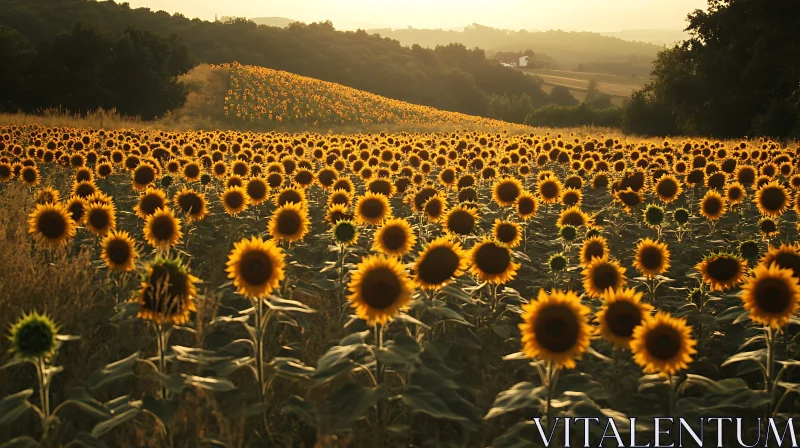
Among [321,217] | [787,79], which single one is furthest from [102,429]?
[787,79]

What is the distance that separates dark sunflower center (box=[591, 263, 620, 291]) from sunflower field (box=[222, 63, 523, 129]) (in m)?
33.0

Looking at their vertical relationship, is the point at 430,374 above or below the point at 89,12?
below

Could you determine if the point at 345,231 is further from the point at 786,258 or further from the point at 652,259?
the point at 786,258

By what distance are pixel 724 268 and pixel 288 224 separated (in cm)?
416

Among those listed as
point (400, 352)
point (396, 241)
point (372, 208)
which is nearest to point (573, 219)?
point (372, 208)

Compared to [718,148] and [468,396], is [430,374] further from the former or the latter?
[718,148]

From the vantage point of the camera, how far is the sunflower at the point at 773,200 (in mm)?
8195

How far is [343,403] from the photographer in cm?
347

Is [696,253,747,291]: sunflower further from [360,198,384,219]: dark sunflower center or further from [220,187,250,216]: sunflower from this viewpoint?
[220,187,250,216]: sunflower

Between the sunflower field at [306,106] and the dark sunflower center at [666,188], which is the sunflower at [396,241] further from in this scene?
Answer: the sunflower field at [306,106]

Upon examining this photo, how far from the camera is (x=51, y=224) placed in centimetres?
627

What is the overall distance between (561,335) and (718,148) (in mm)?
13072

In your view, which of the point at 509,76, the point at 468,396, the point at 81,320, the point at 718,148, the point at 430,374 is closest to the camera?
the point at 430,374

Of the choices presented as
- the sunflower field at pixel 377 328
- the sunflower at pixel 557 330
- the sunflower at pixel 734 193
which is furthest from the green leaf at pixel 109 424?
the sunflower at pixel 734 193
